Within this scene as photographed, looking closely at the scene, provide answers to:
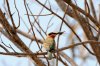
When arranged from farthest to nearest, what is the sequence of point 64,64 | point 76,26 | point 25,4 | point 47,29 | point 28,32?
point 76,26
point 28,32
point 47,29
point 64,64
point 25,4

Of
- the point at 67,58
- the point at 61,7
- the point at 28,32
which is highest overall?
the point at 61,7

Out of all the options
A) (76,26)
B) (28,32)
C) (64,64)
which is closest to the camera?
(64,64)

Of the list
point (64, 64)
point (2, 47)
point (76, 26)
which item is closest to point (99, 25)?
point (64, 64)

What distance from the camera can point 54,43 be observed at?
2957 millimetres

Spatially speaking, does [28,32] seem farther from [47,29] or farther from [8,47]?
[8,47]

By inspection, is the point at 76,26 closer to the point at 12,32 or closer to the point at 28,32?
the point at 28,32

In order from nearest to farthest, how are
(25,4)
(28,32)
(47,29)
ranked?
(25,4), (47,29), (28,32)

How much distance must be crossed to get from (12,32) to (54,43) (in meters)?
0.57

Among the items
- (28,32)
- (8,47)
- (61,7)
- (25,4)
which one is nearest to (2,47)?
(8,47)

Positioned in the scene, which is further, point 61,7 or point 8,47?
point 61,7

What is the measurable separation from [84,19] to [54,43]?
356 mm

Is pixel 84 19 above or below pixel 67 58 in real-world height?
above

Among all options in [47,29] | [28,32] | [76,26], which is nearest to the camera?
[47,29]

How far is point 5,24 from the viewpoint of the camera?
2496 millimetres
